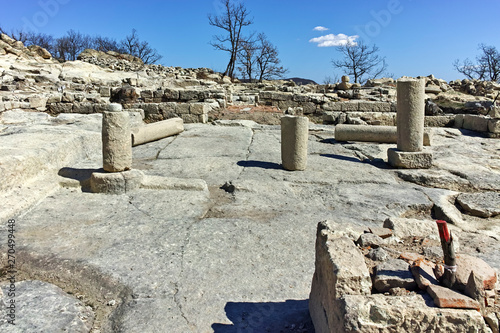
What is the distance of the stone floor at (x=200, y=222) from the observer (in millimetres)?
2844

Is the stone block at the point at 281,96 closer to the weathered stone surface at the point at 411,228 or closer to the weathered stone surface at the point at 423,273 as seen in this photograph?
the weathered stone surface at the point at 411,228

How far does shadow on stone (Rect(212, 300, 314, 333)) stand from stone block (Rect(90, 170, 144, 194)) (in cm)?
300

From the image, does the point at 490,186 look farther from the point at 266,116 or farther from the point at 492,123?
the point at 266,116

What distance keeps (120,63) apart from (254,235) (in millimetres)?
23992

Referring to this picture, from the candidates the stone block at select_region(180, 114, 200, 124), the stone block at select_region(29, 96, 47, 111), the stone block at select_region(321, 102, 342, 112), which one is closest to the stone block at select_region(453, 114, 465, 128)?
the stone block at select_region(321, 102, 342, 112)

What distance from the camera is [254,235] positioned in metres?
4.09

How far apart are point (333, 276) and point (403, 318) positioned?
0.42 m

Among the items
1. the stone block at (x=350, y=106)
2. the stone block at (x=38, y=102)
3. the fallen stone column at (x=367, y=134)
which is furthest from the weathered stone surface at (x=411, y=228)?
the stone block at (x=38, y=102)

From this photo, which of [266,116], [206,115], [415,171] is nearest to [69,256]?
[415,171]

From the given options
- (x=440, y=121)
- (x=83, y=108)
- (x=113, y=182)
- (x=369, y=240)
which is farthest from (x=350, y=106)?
(x=369, y=240)

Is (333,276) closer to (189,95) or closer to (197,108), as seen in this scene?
(197,108)

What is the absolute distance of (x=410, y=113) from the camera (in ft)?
23.3

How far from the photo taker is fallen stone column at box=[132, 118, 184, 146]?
8391mm

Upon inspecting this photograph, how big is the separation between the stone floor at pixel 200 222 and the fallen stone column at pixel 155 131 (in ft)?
1.11
